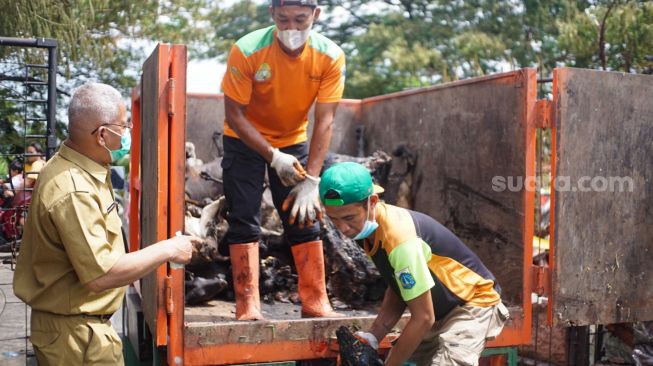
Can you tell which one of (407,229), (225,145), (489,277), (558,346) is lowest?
(558,346)

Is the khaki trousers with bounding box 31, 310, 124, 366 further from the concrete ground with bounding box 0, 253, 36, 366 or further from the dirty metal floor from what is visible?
the concrete ground with bounding box 0, 253, 36, 366

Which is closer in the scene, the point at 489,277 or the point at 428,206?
the point at 489,277

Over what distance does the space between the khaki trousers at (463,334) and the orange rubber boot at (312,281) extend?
72 centimetres

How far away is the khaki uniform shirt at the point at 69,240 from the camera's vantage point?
234 centimetres

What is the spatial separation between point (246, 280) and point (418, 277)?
45.5 inches

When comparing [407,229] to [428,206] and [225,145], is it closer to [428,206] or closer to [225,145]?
[225,145]

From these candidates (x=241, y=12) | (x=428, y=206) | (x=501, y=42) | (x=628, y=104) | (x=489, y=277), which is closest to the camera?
(x=489, y=277)

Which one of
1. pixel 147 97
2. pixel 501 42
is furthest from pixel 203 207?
pixel 501 42

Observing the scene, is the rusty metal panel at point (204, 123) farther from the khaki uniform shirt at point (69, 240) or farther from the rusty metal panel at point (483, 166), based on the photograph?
the khaki uniform shirt at point (69, 240)

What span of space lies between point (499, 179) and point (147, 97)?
75.0 inches

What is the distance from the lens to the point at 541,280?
373cm

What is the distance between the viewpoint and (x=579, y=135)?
3.71 meters

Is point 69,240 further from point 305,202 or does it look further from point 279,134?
point 279,134

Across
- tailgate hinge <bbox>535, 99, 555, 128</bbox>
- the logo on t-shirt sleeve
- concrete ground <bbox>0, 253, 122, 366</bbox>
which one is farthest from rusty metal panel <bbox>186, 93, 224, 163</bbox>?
tailgate hinge <bbox>535, 99, 555, 128</bbox>
